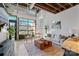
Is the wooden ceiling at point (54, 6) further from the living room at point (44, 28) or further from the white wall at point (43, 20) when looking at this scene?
the white wall at point (43, 20)

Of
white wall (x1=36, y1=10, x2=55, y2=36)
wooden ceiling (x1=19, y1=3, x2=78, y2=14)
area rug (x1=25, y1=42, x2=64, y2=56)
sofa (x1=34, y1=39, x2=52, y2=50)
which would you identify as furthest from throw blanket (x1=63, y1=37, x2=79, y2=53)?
wooden ceiling (x1=19, y1=3, x2=78, y2=14)

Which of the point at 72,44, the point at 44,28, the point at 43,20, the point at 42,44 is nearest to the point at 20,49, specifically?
the point at 42,44

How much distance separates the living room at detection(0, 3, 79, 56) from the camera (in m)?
2.10

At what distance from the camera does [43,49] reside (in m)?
2.13

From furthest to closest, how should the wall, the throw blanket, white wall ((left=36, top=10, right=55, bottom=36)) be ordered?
white wall ((left=36, top=10, right=55, bottom=36))
the wall
the throw blanket

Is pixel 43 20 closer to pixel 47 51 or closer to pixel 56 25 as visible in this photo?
pixel 56 25

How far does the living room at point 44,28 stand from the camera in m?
2.10

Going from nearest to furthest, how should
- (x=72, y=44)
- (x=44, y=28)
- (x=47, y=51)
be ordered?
(x=72, y=44)
(x=47, y=51)
(x=44, y=28)

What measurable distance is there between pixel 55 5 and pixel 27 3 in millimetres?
576

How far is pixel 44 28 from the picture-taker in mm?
2252

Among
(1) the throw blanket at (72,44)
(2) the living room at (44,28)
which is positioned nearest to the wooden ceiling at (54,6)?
(2) the living room at (44,28)

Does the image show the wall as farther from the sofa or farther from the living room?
the sofa

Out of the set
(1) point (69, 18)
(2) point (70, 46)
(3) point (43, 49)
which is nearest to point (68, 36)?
(2) point (70, 46)

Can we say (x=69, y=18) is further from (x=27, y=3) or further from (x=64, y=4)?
(x=27, y=3)
